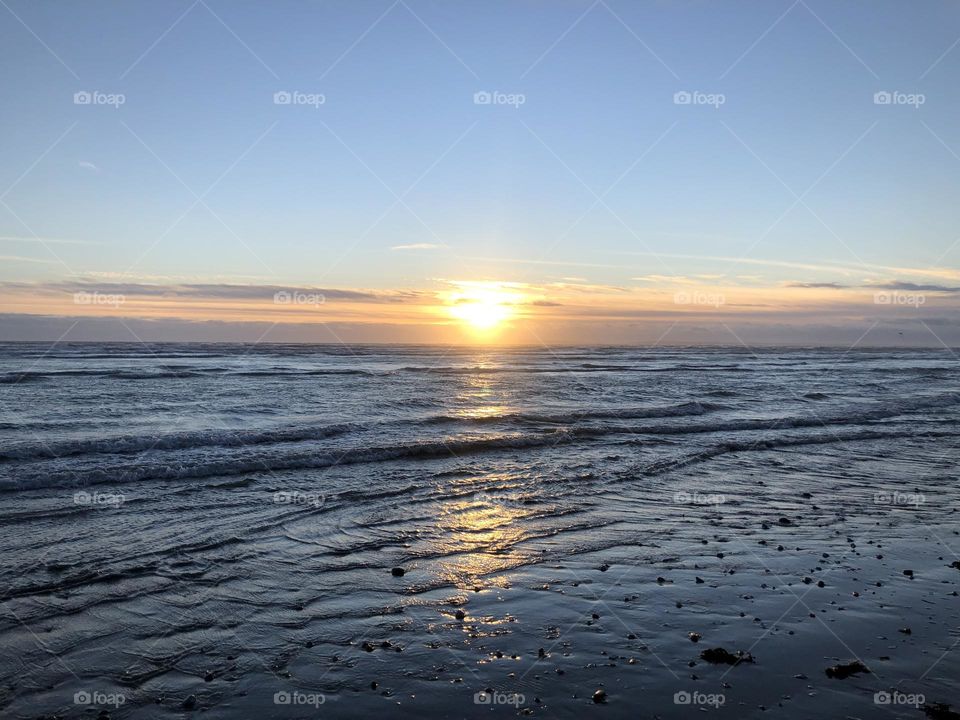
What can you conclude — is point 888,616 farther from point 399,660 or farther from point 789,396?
point 789,396

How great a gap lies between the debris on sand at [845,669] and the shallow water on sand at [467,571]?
106mm

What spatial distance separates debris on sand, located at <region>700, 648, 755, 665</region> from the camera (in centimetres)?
576

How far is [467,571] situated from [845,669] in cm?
410

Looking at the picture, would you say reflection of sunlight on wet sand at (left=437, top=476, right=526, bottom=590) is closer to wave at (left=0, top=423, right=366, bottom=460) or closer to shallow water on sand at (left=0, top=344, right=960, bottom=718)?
shallow water on sand at (left=0, top=344, right=960, bottom=718)

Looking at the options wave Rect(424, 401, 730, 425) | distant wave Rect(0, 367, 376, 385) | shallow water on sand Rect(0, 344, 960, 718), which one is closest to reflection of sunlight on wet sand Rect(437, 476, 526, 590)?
shallow water on sand Rect(0, 344, 960, 718)

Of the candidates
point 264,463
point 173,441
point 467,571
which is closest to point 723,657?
point 467,571

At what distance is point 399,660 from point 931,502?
10334 millimetres

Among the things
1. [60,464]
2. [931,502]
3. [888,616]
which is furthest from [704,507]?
[60,464]

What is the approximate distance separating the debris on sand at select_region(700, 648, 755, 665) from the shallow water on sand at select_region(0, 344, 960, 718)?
90 millimetres

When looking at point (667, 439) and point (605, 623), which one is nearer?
point (605, 623)

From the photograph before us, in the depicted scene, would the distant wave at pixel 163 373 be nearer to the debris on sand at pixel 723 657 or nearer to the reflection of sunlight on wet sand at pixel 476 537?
the reflection of sunlight on wet sand at pixel 476 537

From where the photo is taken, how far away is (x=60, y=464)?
579 inches

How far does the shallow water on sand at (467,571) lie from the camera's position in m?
5.39

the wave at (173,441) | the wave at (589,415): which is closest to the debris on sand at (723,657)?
the wave at (173,441)
